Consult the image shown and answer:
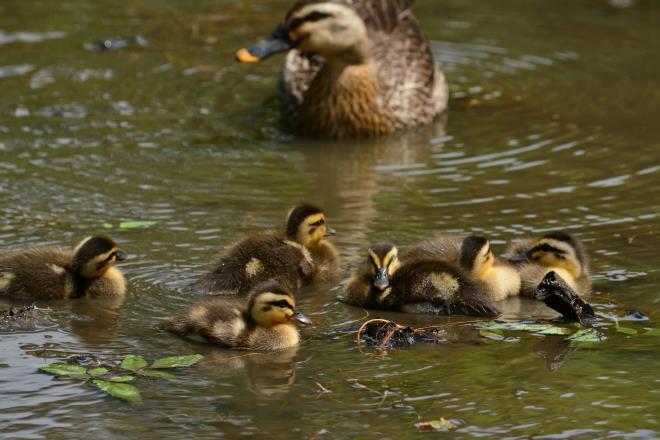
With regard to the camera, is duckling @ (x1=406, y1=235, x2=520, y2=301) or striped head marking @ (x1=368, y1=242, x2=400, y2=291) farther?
duckling @ (x1=406, y1=235, x2=520, y2=301)

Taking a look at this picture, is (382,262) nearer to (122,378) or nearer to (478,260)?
(478,260)

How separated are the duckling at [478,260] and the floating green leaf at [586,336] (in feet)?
1.97

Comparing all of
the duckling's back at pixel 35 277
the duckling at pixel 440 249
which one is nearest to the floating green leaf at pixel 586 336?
the duckling at pixel 440 249

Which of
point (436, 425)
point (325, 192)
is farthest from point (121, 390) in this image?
point (325, 192)

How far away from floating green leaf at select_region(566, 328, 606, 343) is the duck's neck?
4.56 meters

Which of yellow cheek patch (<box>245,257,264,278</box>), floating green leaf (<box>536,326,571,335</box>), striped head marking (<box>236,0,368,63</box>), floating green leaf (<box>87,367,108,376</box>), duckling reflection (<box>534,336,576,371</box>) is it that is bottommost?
duckling reflection (<box>534,336,576,371</box>)

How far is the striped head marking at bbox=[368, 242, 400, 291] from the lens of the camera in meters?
6.63

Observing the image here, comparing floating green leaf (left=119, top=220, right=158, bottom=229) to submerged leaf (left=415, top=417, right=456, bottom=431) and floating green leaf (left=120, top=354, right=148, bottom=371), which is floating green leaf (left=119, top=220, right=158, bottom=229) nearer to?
floating green leaf (left=120, top=354, right=148, bottom=371)

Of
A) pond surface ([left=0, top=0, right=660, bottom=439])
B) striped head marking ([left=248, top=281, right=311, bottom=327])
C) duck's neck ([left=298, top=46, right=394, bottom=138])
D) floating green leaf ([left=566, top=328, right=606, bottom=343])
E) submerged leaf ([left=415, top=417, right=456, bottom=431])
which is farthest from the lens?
duck's neck ([left=298, top=46, right=394, bottom=138])

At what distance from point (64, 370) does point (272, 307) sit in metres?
0.98

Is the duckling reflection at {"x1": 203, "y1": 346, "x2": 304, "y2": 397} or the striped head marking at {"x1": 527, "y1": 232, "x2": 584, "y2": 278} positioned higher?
the striped head marking at {"x1": 527, "y1": 232, "x2": 584, "y2": 278}

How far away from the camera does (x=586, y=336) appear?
20.9ft

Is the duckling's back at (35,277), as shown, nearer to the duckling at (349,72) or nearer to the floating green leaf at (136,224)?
the floating green leaf at (136,224)

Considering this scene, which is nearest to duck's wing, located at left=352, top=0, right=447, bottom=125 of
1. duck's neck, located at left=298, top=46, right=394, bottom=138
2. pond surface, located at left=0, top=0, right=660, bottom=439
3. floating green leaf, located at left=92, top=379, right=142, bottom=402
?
duck's neck, located at left=298, top=46, right=394, bottom=138
